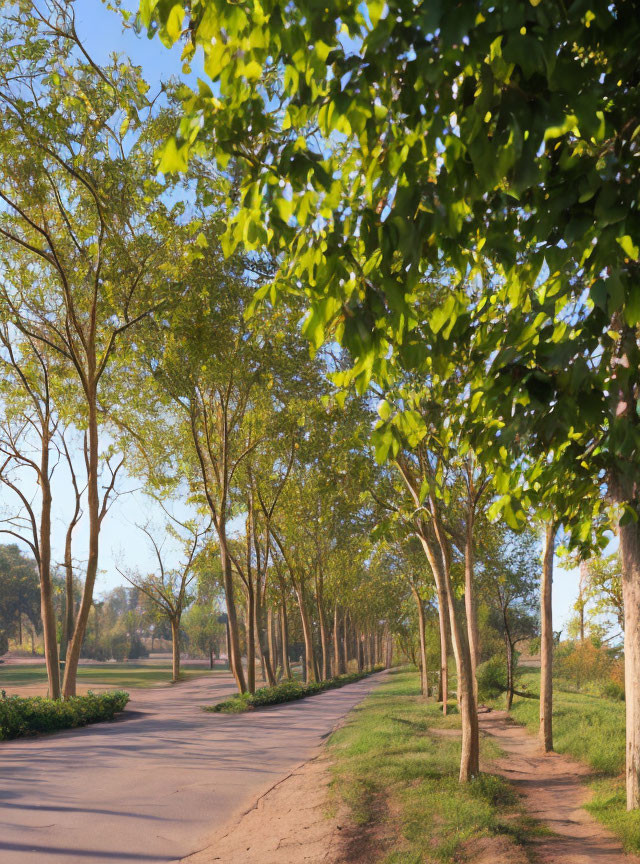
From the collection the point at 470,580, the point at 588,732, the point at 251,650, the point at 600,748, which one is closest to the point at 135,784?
the point at 470,580

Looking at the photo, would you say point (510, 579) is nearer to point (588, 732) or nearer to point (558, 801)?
point (588, 732)

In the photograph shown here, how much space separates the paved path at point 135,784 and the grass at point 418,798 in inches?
49.8

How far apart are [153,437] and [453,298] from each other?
2093 centimetres

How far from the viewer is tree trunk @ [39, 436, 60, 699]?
20281 mm

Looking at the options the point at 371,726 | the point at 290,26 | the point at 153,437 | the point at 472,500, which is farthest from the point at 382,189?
the point at 153,437

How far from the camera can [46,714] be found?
1565cm

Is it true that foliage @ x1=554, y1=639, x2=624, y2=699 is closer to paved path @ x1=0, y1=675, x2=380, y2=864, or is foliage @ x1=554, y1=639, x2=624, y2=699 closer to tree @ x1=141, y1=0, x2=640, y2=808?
paved path @ x1=0, y1=675, x2=380, y2=864

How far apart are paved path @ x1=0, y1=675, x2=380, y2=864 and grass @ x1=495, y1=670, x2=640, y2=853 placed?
422 cm

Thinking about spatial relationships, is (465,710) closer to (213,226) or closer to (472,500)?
(472,500)

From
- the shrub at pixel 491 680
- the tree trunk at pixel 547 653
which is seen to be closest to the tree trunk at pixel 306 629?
the shrub at pixel 491 680

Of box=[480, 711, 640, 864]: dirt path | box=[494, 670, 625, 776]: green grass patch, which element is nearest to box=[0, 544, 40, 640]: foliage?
box=[494, 670, 625, 776]: green grass patch

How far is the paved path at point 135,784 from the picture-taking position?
6.63 meters

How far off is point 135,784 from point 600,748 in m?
7.90

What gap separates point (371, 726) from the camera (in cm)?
1502
